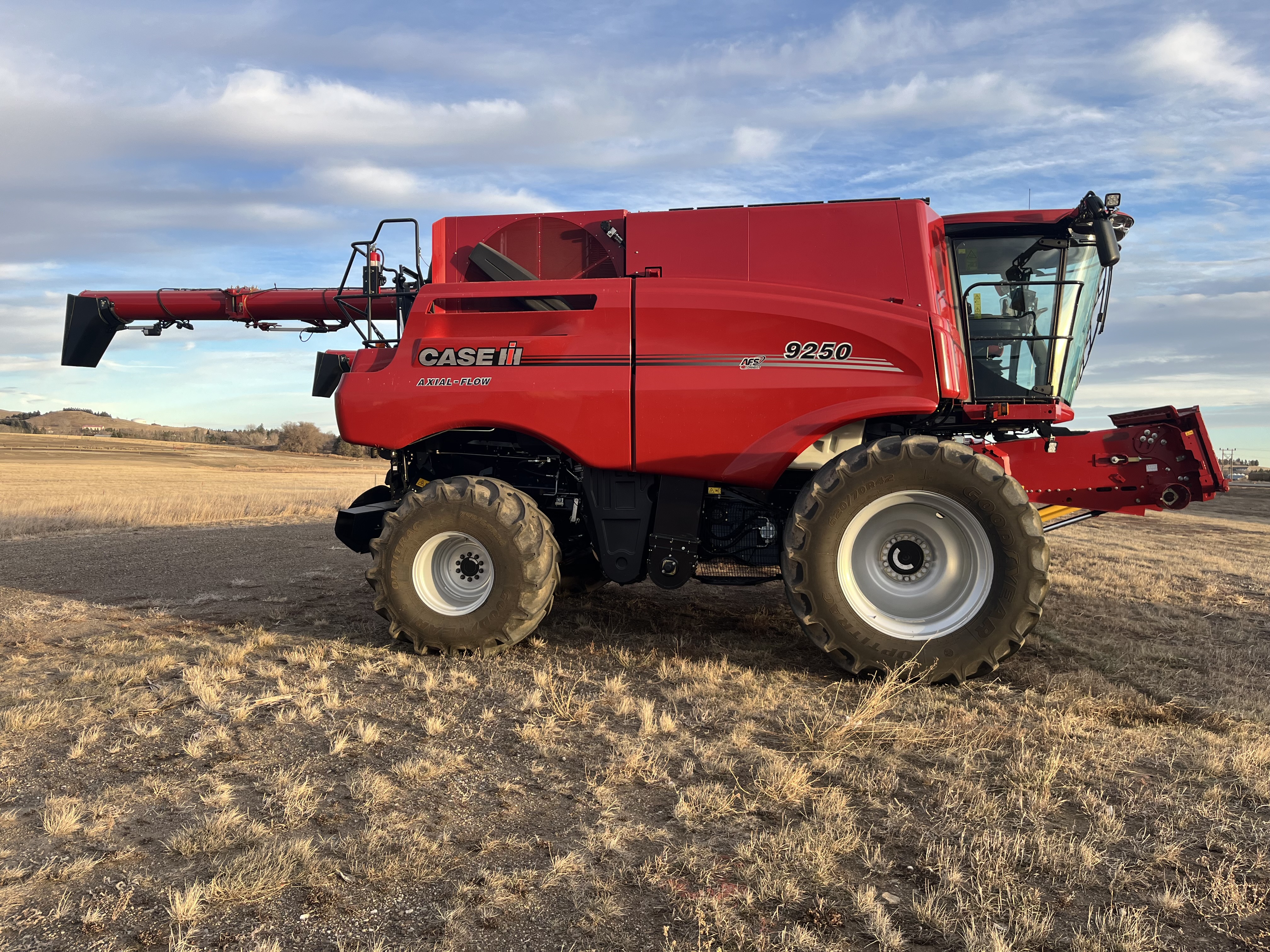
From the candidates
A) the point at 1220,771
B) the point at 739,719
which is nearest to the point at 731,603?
the point at 739,719

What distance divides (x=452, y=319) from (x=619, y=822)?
3992 mm

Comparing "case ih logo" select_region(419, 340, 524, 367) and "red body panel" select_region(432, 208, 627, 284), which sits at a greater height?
"red body panel" select_region(432, 208, 627, 284)

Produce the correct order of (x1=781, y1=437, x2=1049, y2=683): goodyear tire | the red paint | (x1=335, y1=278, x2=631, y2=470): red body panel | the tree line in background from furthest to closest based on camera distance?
the tree line in background, the red paint, (x1=335, y1=278, x2=631, y2=470): red body panel, (x1=781, y1=437, x2=1049, y2=683): goodyear tire

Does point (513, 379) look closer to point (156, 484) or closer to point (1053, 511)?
point (1053, 511)

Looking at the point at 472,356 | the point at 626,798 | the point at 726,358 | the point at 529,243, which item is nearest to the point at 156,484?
the point at 529,243

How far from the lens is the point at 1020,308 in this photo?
20.3 ft

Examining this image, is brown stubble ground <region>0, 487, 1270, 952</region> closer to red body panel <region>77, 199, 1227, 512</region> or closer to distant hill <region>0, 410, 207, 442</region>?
red body panel <region>77, 199, 1227, 512</region>

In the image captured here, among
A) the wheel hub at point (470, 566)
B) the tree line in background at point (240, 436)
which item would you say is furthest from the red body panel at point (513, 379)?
the tree line in background at point (240, 436)

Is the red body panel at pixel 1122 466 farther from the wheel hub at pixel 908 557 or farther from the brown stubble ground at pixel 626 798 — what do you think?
the wheel hub at pixel 908 557

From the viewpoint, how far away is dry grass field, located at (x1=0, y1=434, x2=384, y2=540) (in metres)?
16.0

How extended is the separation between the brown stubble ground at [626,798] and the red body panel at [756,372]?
1.46m

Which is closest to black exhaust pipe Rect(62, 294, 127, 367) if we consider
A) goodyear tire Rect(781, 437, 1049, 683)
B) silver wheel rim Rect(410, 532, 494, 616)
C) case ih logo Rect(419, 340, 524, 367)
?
case ih logo Rect(419, 340, 524, 367)

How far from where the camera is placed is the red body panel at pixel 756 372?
17.4 feet

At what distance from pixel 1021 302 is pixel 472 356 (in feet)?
13.5
